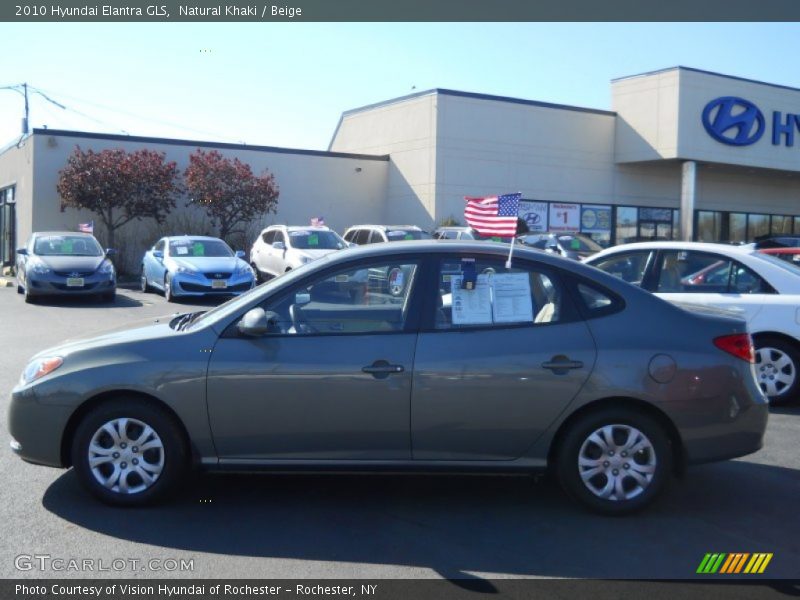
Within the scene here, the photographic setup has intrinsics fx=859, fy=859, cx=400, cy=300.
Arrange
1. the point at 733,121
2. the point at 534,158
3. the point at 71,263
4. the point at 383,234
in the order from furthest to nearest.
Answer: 1. the point at 733,121
2. the point at 534,158
3. the point at 383,234
4. the point at 71,263

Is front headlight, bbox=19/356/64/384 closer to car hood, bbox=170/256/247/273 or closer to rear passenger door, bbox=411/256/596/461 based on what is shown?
rear passenger door, bbox=411/256/596/461

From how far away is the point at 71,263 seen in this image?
1781cm

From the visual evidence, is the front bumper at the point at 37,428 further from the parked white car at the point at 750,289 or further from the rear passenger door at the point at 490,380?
the parked white car at the point at 750,289

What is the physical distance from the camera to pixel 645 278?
28.8 feet

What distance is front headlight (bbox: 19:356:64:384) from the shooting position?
17.4ft

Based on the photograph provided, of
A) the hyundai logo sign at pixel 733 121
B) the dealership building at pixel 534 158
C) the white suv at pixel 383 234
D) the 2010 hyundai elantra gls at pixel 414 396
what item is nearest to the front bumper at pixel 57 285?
the white suv at pixel 383 234

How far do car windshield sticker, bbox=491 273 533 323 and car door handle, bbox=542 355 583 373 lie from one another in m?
0.30

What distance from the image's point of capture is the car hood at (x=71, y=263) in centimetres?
1762

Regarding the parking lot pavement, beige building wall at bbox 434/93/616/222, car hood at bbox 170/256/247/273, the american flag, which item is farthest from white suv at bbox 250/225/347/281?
the parking lot pavement

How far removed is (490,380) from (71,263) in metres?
14.7

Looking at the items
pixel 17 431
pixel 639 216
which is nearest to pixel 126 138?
pixel 639 216

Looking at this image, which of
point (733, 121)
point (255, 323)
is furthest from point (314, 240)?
point (733, 121)

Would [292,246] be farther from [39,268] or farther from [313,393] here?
[313,393]
